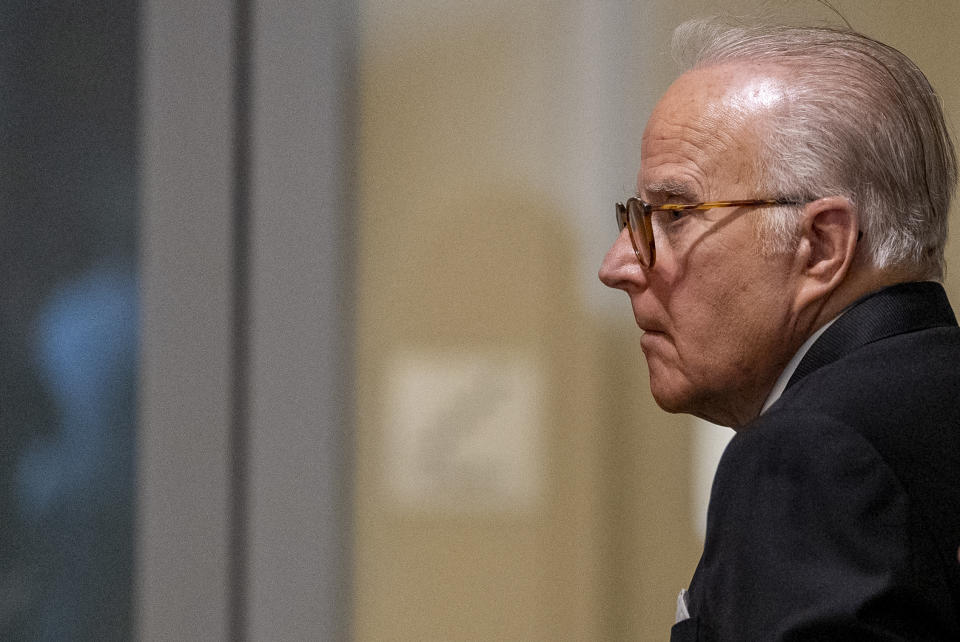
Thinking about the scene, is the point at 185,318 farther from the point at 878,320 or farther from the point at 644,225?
the point at 878,320

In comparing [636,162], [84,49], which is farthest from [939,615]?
[84,49]

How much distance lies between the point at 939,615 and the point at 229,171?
1774mm

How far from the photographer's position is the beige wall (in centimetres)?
192

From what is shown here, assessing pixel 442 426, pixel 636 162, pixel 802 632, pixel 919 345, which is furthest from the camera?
pixel 442 426

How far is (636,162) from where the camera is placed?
6.32 feet

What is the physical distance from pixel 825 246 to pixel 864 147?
103 mm

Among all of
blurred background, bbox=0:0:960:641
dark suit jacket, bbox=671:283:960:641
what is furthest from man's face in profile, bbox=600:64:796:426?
blurred background, bbox=0:0:960:641

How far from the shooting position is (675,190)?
1076 mm

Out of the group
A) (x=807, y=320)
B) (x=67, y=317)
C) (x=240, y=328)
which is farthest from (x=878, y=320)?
(x=67, y=317)

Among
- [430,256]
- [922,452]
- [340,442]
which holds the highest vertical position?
[430,256]

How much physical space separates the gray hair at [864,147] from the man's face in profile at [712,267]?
1.0 inches

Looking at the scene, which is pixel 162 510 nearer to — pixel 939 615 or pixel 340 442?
pixel 340 442

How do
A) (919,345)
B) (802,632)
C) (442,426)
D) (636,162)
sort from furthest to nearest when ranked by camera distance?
(442,426) < (636,162) < (919,345) < (802,632)

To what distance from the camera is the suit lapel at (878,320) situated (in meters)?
0.90
